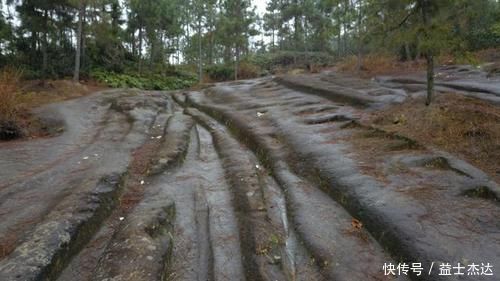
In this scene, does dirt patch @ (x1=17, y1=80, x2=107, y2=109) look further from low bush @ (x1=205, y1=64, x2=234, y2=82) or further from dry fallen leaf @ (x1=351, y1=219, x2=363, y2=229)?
low bush @ (x1=205, y1=64, x2=234, y2=82)

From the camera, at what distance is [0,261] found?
Answer: 14.4 feet

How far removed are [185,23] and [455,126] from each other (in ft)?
131

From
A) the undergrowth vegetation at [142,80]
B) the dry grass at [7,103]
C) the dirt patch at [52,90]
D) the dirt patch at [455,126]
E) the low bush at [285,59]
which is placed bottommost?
the dirt patch at [455,126]

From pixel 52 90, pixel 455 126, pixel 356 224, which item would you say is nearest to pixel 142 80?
pixel 52 90

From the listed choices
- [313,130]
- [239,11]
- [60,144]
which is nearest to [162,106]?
[60,144]

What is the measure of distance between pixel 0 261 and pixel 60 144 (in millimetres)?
6143

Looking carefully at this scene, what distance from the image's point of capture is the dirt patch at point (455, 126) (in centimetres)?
723

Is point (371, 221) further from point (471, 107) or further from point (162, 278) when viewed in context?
point (471, 107)

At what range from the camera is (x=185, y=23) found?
1741 inches

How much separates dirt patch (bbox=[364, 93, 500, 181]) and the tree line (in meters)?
1.56

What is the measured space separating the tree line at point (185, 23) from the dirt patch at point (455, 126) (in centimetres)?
156

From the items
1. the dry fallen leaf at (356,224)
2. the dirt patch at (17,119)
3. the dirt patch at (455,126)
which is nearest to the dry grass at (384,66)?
the dirt patch at (455,126)

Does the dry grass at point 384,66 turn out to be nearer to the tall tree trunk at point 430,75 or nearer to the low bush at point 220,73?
the tall tree trunk at point 430,75

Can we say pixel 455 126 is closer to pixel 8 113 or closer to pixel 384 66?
pixel 8 113
